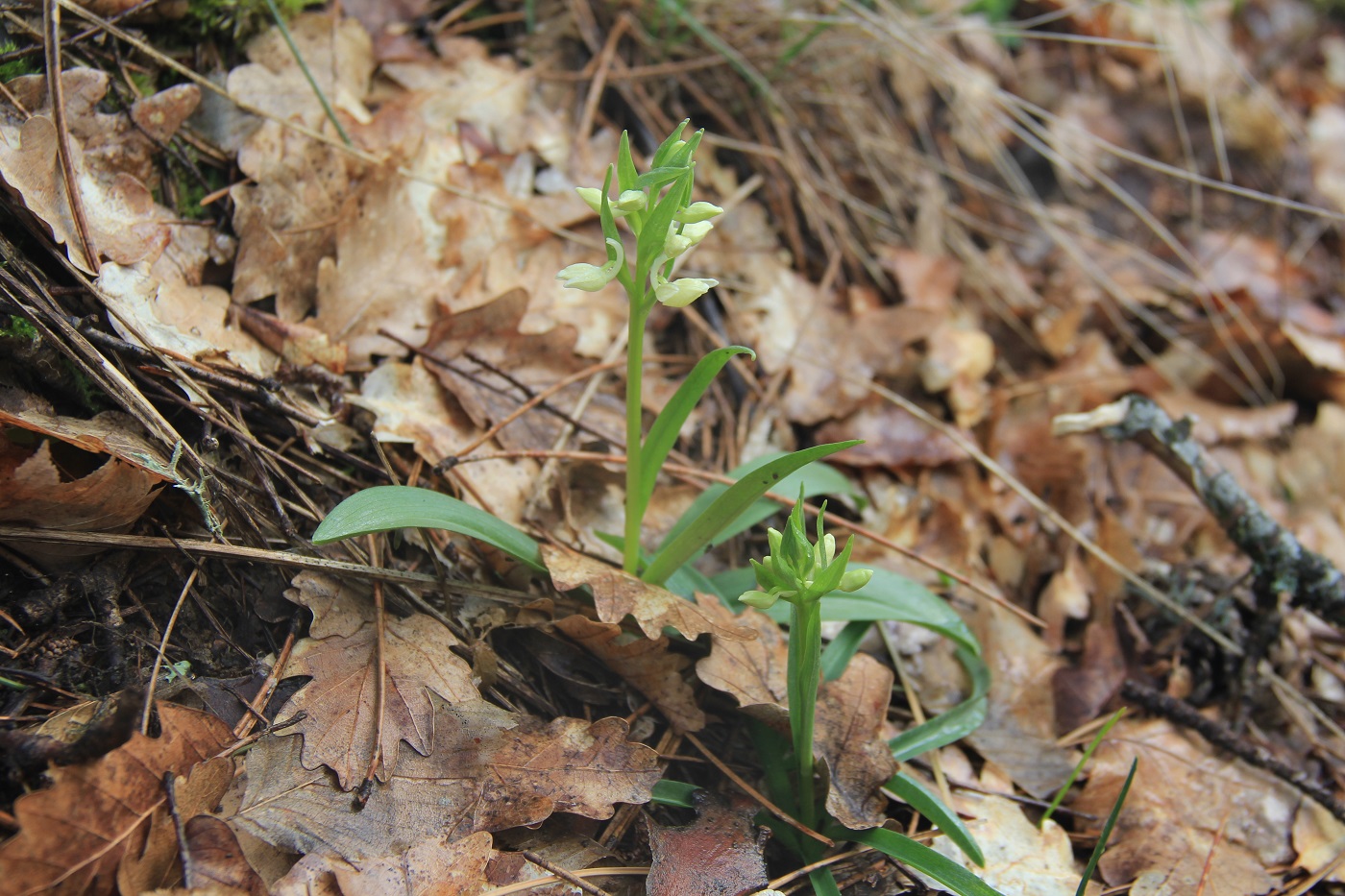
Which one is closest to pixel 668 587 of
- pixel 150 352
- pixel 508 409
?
pixel 508 409

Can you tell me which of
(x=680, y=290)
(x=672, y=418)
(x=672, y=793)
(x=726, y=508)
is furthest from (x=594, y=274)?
(x=672, y=793)

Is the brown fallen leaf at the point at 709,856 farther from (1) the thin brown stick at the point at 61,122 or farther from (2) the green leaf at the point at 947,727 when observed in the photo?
(1) the thin brown stick at the point at 61,122

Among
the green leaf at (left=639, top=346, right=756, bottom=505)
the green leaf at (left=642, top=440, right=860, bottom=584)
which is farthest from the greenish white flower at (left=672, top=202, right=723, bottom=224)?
the green leaf at (left=642, top=440, right=860, bottom=584)

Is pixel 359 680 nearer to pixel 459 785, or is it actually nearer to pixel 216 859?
pixel 459 785

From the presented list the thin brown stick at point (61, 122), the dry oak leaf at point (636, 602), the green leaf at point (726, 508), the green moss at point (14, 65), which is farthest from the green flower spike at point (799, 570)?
the green moss at point (14, 65)

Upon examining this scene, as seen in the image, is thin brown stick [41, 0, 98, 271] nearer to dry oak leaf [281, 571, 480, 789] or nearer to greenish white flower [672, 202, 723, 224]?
dry oak leaf [281, 571, 480, 789]

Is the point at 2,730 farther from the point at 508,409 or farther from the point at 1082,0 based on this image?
the point at 1082,0
